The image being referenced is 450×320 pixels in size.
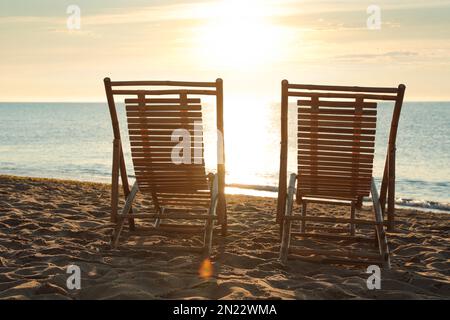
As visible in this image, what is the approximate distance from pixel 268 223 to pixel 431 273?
2841 millimetres

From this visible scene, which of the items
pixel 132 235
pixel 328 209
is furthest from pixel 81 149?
pixel 132 235

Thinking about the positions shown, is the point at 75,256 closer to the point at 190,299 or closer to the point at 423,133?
the point at 190,299

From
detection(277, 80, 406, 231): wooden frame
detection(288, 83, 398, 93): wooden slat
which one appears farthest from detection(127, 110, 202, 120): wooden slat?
detection(288, 83, 398, 93): wooden slat

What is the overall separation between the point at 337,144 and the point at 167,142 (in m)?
1.68

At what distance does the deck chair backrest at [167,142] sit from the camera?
593 centimetres

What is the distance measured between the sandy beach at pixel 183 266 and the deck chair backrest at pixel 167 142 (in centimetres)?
75

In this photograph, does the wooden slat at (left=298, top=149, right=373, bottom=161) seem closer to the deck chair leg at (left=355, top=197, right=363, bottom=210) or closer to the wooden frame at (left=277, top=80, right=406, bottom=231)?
the wooden frame at (left=277, top=80, right=406, bottom=231)

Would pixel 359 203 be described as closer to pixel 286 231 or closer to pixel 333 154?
pixel 333 154

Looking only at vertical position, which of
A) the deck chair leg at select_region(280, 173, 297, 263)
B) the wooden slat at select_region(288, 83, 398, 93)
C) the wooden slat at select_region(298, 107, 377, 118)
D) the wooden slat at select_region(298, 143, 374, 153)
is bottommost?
the deck chair leg at select_region(280, 173, 297, 263)

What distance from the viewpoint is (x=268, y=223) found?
25.9ft

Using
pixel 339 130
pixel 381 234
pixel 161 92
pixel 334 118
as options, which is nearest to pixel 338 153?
pixel 339 130

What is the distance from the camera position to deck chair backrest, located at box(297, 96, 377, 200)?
5672 mm

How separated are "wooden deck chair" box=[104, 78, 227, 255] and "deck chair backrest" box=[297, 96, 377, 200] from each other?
0.84 m
